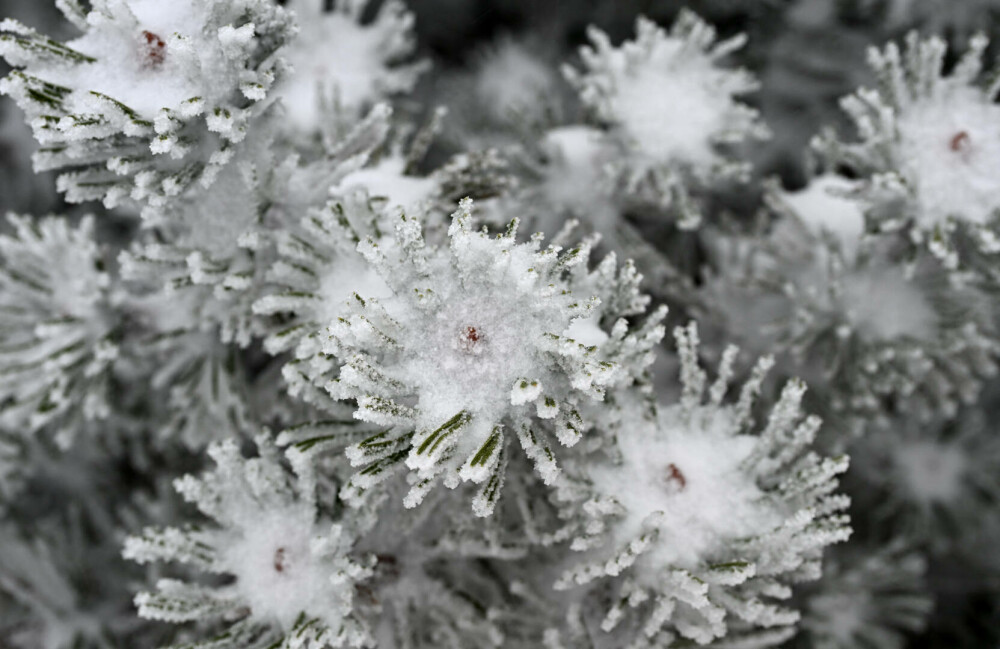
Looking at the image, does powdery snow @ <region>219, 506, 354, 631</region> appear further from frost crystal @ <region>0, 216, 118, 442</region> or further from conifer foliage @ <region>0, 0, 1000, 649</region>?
frost crystal @ <region>0, 216, 118, 442</region>

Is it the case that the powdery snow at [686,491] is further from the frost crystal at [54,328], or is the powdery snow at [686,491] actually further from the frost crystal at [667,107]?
the frost crystal at [54,328]

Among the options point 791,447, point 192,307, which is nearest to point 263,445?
point 192,307

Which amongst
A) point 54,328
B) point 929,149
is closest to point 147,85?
point 54,328

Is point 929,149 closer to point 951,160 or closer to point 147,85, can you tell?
point 951,160

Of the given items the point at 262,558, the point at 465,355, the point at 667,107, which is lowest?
the point at 262,558

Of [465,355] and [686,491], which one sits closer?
[465,355]

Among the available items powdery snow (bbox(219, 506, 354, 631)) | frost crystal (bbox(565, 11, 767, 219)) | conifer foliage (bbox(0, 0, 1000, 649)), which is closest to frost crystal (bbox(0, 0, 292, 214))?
conifer foliage (bbox(0, 0, 1000, 649))

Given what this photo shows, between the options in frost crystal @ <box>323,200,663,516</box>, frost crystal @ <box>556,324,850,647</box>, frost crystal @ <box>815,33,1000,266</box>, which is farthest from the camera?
frost crystal @ <box>815,33,1000,266</box>
